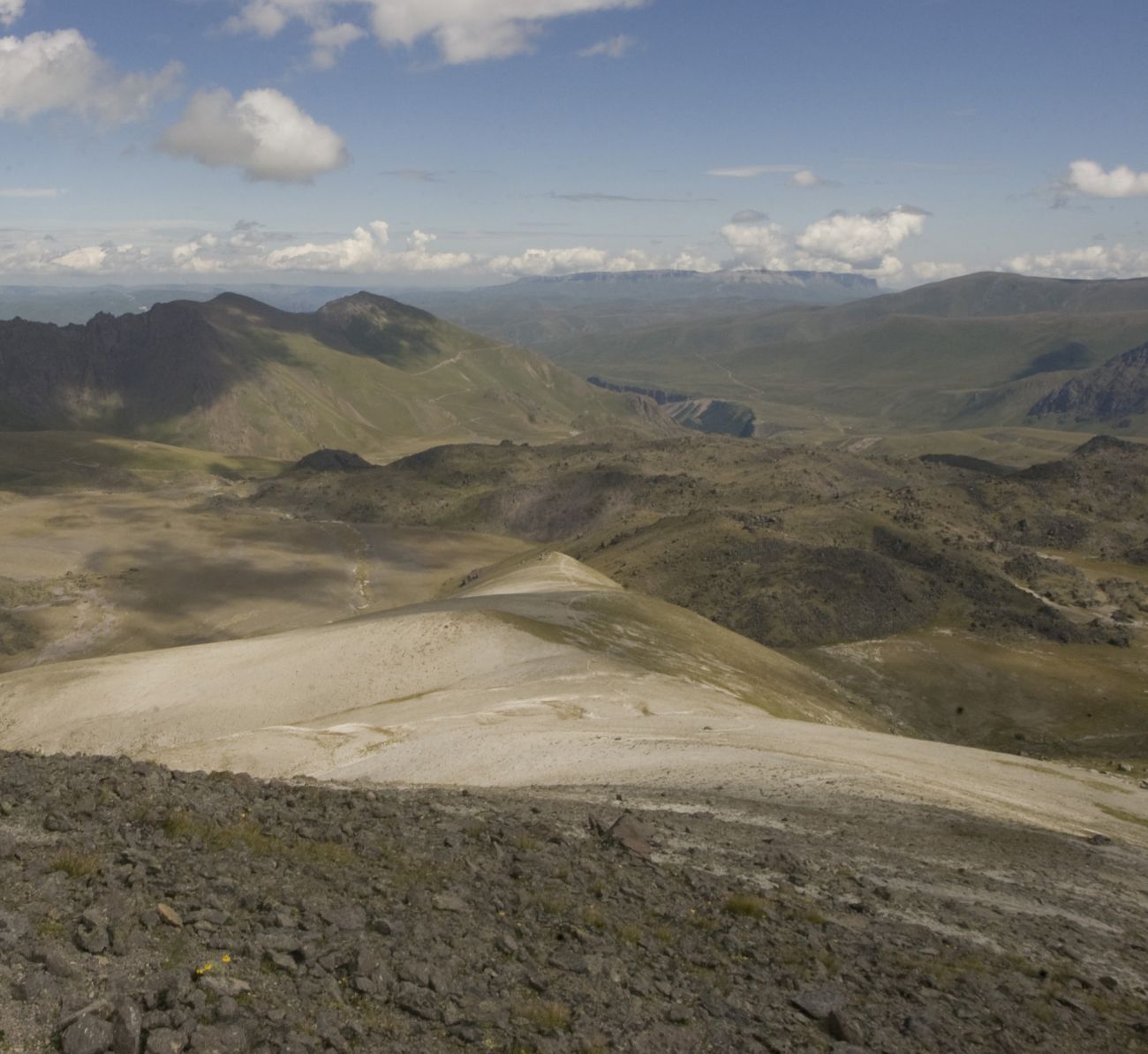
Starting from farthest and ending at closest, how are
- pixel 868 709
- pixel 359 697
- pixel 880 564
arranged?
pixel 880 564 → pixel 868 709 → pixel 359 697

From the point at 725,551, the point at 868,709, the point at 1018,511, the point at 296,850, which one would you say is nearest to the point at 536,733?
the point at 296,850

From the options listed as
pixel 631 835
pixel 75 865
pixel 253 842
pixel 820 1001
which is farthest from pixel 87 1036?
pixel 631 835

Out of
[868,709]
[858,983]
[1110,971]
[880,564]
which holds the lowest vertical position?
[868,709]

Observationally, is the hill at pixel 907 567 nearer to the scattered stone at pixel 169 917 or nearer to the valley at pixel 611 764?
the valley at pixel 611 764

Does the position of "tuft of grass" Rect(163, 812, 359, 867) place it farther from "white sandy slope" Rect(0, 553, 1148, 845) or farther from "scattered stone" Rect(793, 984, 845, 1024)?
"white sandy slope" Rect(0, 553, 1148, 845)

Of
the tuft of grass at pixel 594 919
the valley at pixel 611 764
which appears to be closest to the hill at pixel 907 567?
the valley at pixel 611 764

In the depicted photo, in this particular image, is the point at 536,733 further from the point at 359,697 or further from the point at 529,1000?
the point at 529,1000

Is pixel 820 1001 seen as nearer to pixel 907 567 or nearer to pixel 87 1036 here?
pixel 87 1036
